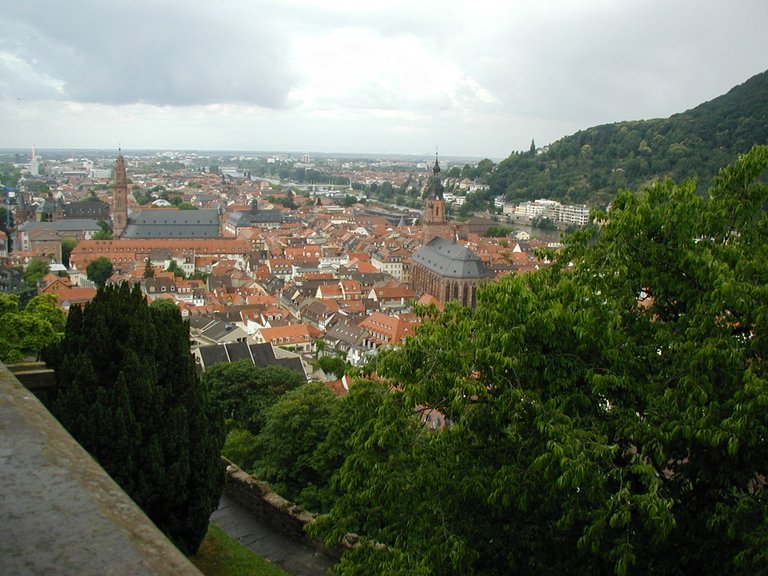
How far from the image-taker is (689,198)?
812 centimetres

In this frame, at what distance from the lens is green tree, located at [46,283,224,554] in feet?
30.2

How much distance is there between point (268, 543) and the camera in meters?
11.6

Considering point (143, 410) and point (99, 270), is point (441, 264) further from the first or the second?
point (143, 410)

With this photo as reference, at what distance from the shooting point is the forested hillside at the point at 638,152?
135500mm

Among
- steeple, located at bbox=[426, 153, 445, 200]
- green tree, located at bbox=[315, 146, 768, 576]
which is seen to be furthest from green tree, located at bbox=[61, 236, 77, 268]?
green tree, located at bbox=[315, 146, 768, 576]

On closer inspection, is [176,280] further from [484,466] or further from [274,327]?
[484,466]

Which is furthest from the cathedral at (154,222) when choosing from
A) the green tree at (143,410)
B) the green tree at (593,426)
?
the green tree at (593,426)

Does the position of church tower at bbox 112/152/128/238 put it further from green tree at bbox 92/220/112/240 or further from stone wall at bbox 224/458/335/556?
stone wall at bbox 224/458/335/556

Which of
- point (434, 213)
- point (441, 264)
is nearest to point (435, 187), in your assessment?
point (434, 213)

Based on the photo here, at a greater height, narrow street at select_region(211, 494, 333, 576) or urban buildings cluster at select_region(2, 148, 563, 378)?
narrow street at select_region(211, 494, 333, 576)

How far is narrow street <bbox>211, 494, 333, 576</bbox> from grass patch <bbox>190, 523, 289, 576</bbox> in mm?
327

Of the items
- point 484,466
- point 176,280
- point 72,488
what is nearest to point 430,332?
point 484,466

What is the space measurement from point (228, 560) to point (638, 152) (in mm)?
154961

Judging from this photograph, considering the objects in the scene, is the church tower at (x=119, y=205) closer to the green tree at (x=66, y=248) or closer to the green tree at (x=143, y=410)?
the green tree at (x=66, y=248)
